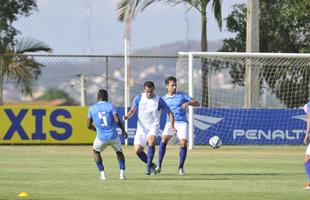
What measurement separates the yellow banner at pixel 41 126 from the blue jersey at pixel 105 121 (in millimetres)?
16554

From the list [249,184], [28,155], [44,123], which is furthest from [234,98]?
[249,184]

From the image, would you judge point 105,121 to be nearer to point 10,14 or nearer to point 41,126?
point 41,126

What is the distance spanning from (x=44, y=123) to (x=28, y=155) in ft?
23.2

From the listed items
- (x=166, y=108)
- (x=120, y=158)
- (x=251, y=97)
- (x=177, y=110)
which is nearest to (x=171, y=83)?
(x=177, y=110)

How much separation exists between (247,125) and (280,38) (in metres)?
7.64

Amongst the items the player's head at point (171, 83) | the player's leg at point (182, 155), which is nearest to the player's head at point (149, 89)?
the player's head at point (171, 83)

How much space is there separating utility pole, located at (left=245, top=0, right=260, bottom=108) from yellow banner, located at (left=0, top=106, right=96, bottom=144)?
582 cm

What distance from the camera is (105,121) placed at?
1945 centimetres

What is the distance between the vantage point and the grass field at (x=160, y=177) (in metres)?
16.4

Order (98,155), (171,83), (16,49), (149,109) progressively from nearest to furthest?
(98,155), (149,109), (171,83), (16,49)

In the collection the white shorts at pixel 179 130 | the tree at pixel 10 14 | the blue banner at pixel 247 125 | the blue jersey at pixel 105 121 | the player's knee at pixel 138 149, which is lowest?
the blue banner at pixel 247 125

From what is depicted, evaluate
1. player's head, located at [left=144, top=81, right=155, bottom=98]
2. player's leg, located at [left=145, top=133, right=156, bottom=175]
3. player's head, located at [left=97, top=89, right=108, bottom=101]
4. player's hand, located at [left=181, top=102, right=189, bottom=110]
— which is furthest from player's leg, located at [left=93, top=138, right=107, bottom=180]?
player's hand, located at [left=181, top=102, right=189, bottom=110]

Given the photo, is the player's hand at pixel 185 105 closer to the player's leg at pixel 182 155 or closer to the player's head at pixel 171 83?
the player's head at pixel 171 83

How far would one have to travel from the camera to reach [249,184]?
1858cm
